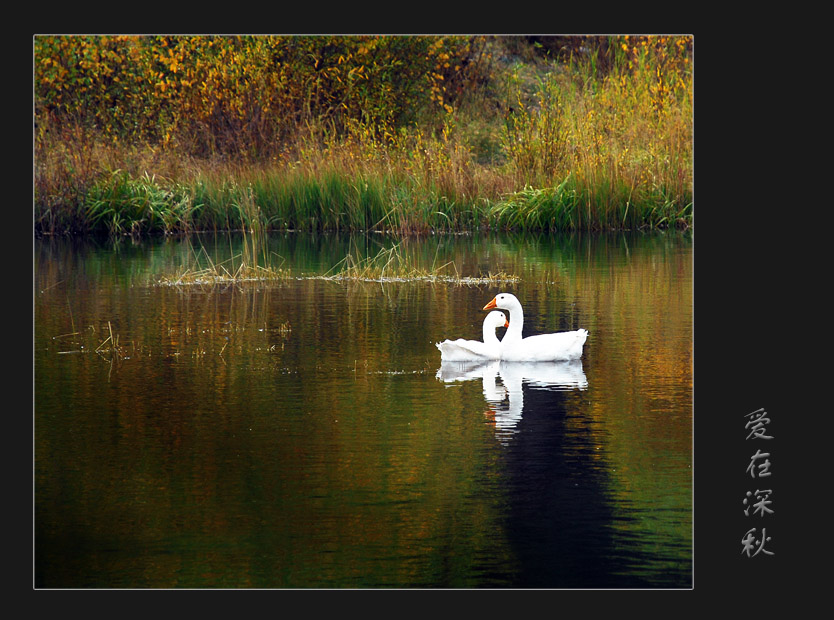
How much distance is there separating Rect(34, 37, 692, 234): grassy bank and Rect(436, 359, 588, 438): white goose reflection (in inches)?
328

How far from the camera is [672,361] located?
1168 cm

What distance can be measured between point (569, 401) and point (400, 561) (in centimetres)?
310

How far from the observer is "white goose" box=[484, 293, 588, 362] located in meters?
11.9

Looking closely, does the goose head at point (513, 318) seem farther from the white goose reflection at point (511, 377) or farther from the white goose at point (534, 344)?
the white goose reflection at point (511, 377)

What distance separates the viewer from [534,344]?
1205 cm

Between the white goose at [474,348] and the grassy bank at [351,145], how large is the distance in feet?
26.2

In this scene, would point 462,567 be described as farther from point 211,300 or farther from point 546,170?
point 546,170

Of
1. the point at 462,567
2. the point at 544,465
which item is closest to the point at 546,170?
the point at 544,465

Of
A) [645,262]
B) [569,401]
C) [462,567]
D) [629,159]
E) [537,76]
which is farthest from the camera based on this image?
[537,76]

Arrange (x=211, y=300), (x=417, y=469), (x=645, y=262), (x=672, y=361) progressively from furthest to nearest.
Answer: (x=645, y=262) < (x=211, y=300) < (x=672, y=361) < (x=417, y=469)

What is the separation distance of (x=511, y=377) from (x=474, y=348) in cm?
52

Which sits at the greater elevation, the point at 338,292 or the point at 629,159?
the point at 629,159
